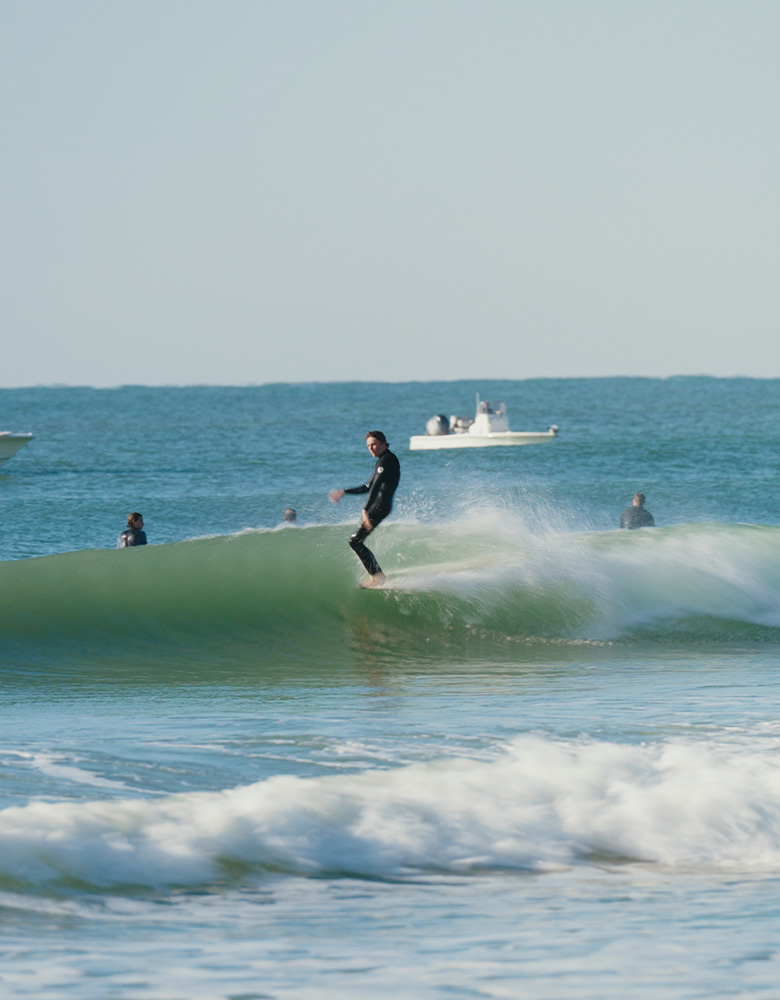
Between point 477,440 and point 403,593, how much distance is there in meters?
43.9

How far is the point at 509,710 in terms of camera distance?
8.66 meters

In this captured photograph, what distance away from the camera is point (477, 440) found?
56.7m

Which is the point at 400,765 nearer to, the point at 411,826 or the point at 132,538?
the point at 411,826

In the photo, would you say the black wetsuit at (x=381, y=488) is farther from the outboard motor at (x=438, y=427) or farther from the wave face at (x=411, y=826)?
the outboard motor at (x=438, y=427)

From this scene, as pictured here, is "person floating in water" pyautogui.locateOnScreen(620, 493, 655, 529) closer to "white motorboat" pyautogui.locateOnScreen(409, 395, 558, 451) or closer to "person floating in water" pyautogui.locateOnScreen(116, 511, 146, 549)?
"person floating in water" pyautogui.locateOnScreen(116, 511, 146, 549)

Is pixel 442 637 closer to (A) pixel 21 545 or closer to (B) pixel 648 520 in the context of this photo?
(B) pixel 648 520

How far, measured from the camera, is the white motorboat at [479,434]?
182 feet

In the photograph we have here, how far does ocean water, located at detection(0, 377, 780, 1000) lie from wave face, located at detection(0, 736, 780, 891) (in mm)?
17

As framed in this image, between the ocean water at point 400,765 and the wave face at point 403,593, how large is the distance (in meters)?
0.04

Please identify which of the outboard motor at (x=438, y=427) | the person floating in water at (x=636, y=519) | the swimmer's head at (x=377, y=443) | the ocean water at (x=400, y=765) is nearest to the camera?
the ocean water at (x=400, y=765)

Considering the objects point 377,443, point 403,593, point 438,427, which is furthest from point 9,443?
point 377,443

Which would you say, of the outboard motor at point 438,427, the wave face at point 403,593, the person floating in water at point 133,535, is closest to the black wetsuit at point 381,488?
the wave face at point 403,593

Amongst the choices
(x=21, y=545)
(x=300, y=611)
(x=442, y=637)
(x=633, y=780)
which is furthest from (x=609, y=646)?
(x=21, y=545)

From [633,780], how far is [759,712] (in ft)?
6.79
